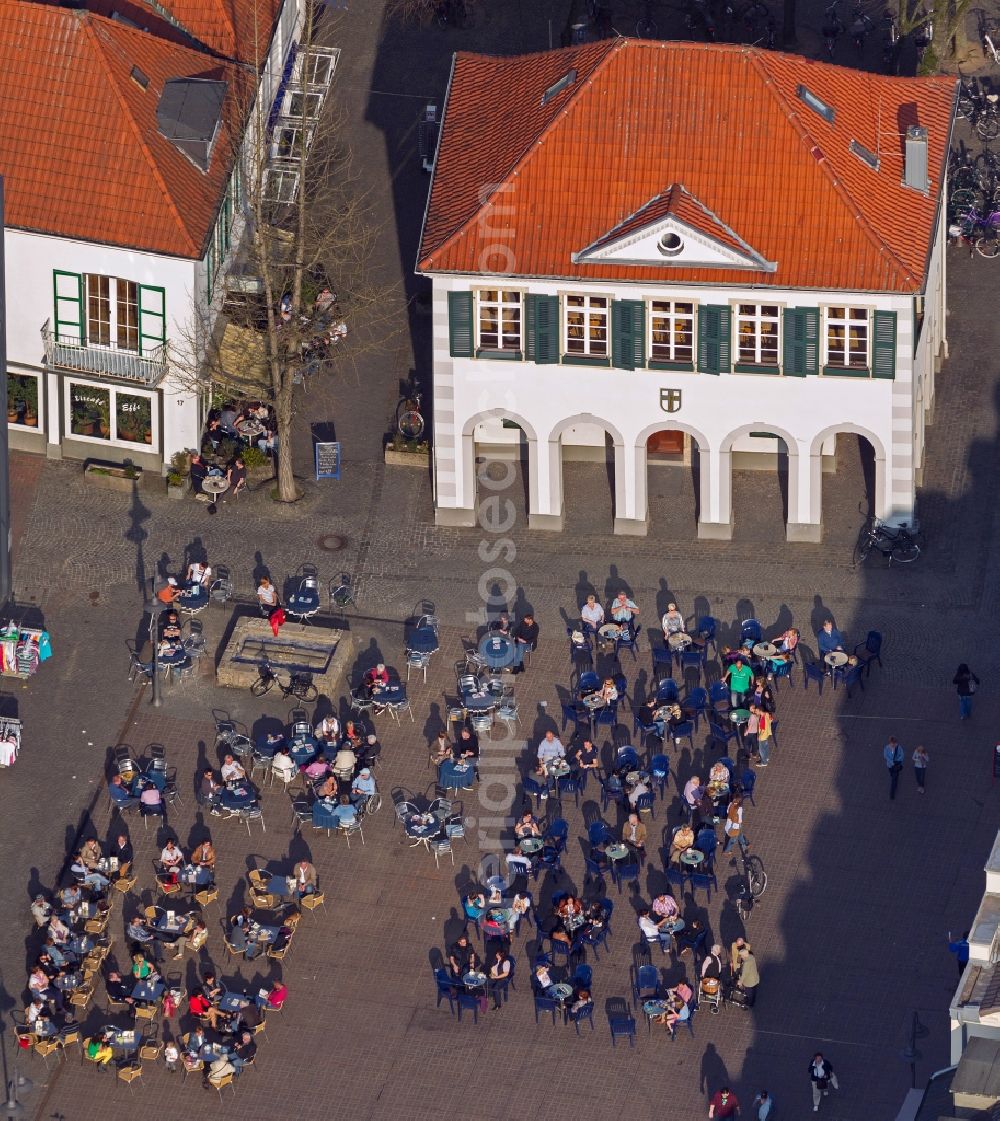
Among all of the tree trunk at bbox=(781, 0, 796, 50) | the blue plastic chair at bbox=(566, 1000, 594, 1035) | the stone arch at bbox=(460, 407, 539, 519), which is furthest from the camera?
the tree trunk at bbox=(781, 0, 796, 50)

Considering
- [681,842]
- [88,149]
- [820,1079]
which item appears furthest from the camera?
[88,149]

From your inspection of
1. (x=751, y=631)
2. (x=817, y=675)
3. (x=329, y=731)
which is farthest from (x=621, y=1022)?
(x=751, y=631)

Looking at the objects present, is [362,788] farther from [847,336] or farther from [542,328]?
[847,336]

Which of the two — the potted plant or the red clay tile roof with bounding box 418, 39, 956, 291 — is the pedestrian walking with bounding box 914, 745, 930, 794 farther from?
the potted plant

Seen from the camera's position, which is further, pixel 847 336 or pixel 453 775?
pixel 847 336

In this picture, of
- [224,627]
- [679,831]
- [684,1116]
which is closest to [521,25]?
[224,627]

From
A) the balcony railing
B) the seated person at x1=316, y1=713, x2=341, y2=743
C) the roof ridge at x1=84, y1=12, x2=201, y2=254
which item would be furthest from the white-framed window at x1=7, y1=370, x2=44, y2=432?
the seated person at x1=316, y1=713, x2=341, y2=743

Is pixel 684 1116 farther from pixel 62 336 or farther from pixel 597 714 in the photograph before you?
pixel 62 336
